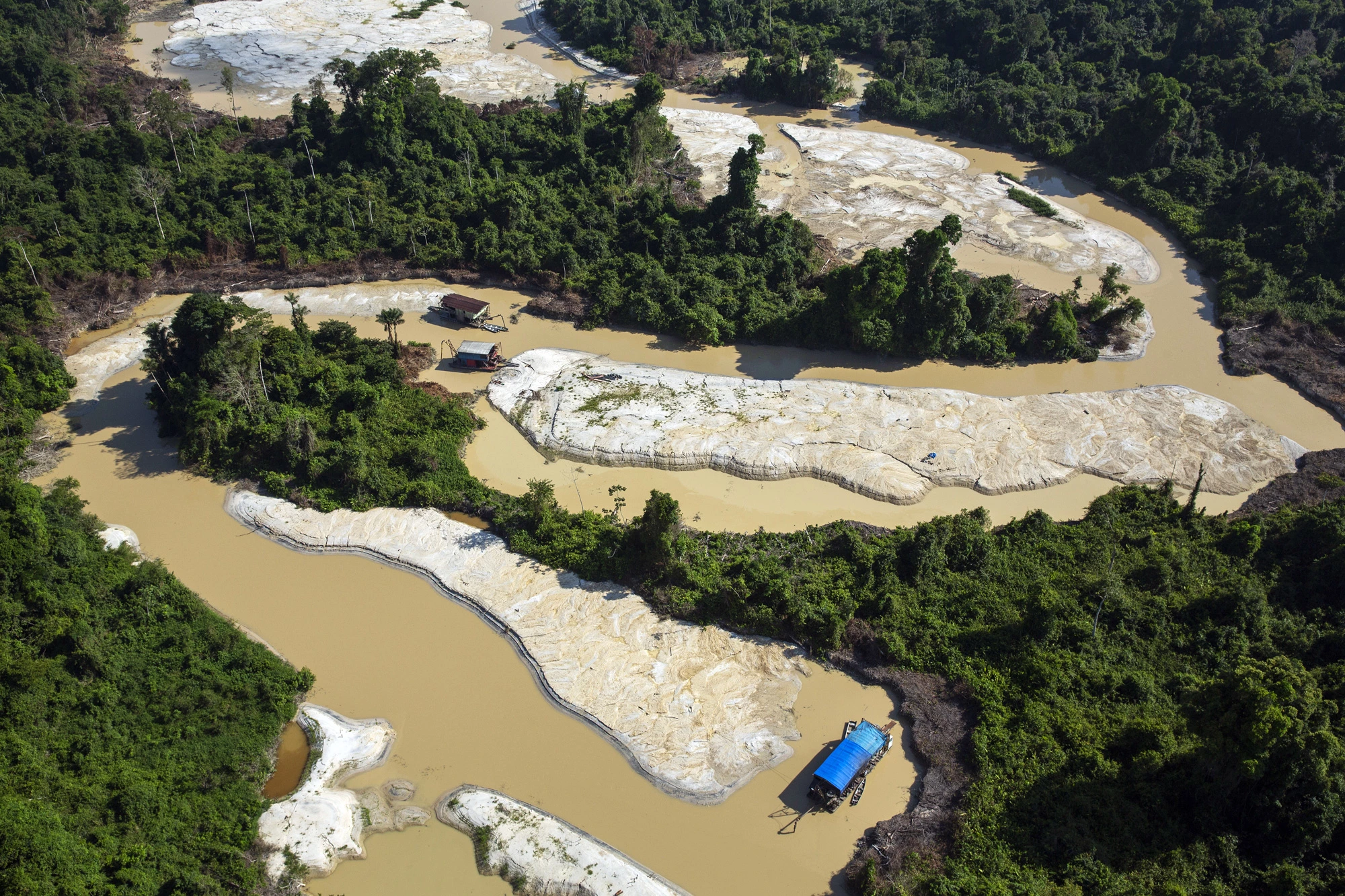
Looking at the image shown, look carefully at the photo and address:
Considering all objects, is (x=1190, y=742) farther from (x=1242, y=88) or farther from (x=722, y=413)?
(x=1242, y=88)

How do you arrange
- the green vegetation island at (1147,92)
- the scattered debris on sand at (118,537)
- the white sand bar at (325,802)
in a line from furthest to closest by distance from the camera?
the green vegetation island at (1147,92) < the scattered debris on sand at (118,537) < the white sand bar at (325,802)

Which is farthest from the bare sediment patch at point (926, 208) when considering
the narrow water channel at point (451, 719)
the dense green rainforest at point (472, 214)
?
the narrow water channel at point (451, 719)

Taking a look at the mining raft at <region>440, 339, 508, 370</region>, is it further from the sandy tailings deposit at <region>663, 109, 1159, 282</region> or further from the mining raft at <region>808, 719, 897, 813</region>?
the mining raft at <region>808, 719, 897, 813</region>

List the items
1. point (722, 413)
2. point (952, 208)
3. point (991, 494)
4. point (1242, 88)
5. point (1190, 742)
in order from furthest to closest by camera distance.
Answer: point (1242, 88) → point (952, 208) → point (722, 413) → point (991, 494) → point (1190, 742)

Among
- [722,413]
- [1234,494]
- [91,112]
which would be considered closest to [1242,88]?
[1234,494]

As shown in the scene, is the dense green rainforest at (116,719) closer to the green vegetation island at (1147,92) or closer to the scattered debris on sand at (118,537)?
the scattered debris on sand at (118,537)
